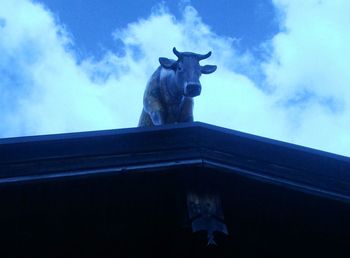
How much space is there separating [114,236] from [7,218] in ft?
2.75

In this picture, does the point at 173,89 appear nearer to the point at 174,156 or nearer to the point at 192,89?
the point at 192,89

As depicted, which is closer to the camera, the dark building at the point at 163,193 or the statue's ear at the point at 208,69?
the dark building at the point at 163,193

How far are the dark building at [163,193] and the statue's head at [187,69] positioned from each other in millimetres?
4119

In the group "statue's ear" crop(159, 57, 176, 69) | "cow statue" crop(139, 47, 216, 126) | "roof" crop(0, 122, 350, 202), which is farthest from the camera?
"statue's ear" crop(159, 57, 176, 69)

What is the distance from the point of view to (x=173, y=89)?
390 inches

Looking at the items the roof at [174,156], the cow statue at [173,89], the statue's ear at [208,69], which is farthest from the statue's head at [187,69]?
the roof at [174,156]

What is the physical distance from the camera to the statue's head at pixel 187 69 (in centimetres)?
923

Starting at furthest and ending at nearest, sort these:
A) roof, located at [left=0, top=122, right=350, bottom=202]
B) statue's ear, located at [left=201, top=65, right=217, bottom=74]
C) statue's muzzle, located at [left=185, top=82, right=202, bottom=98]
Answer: statue's ear, located at [left=201, top=65, right=217, bottom=74]
statue's muzzle, located at [left=185, top=82, right=202, bottom=98]
roof, located at [left=0, top=122, right=350, bottom=202]

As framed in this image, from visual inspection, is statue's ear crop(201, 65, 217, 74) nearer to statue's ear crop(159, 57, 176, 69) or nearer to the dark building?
statue's ear crop(159, 57, 176, 69)

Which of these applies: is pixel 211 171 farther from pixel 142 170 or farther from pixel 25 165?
pixel 25 165

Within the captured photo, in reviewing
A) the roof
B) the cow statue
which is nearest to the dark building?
the roof

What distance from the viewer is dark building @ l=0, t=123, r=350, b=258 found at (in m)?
4.80

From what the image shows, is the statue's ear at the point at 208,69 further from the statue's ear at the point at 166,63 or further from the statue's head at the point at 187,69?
the statue's ear at the point at 166,63

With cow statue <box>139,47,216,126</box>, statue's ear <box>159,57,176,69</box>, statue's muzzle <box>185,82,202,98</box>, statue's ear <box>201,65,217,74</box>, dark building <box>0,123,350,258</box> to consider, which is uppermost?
Answer: statue's ear <box>201,65,217,74</box>
